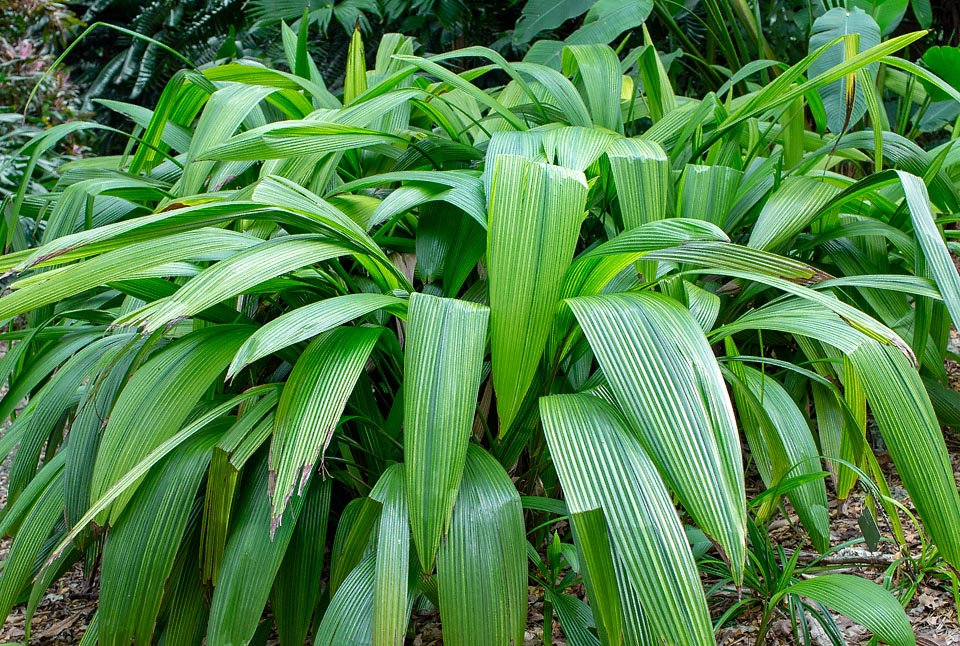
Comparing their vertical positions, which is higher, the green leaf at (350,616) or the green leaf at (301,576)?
the green leaf at (350,616)

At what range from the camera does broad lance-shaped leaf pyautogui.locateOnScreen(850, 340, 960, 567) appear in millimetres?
632

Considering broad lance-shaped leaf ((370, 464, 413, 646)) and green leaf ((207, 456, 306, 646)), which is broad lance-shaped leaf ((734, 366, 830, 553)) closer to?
broad lance-shaped leaf ((370, 464, 413, 646))

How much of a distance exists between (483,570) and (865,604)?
417mm

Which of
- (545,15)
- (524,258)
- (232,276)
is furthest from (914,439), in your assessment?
(545,15)

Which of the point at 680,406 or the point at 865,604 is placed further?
the point at 865,604

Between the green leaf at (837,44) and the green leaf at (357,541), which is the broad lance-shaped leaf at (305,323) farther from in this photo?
the green leaf at (837,44)

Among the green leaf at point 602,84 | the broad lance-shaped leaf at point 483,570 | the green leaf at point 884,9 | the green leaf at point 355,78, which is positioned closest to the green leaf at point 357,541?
the broad lance-shaped leaf at point 483,570

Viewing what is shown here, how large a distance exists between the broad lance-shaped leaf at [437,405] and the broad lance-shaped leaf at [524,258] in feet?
0.08

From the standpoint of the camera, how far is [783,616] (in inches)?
38.2

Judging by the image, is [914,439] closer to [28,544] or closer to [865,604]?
[865,604]

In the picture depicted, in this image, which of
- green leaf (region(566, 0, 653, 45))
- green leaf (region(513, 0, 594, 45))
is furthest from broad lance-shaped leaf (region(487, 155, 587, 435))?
green leaf (region(513, 0, 594, 45))

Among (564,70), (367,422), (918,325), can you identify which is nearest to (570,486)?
(367,422)

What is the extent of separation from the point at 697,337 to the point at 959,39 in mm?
2486

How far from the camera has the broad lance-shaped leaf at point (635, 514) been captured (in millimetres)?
539
